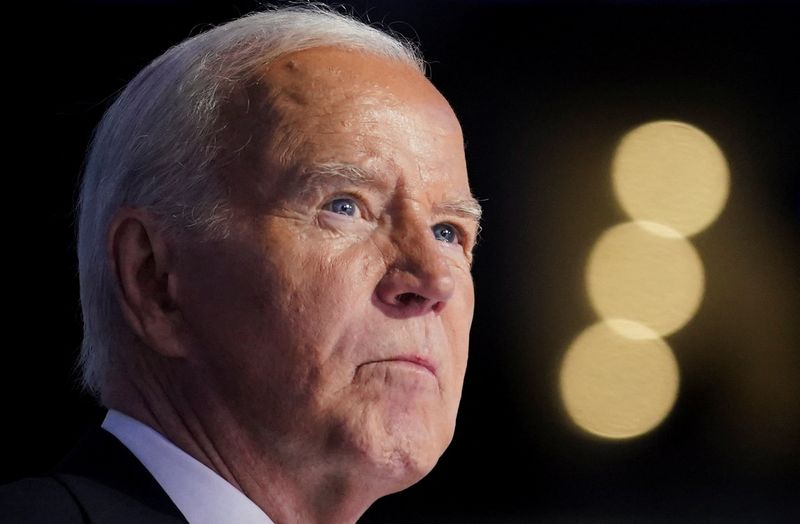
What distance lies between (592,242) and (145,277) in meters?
2.04

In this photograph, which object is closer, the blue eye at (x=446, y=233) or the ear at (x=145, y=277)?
Answer: the ear at (x=145, y=277)

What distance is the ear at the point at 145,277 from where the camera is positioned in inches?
73.6

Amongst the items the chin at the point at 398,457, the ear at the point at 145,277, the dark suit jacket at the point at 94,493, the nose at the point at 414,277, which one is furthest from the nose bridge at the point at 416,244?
the dark suit jacket at the point at 94,493

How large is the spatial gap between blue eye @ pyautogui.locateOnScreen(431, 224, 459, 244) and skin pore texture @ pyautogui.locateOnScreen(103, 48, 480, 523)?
50 millimetres

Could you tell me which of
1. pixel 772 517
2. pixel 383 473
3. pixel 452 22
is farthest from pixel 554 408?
pixel 383 473

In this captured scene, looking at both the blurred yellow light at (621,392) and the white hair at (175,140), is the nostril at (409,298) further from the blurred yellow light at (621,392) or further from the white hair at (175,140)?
the blurred yellow light at (621,392)

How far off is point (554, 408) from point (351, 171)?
1.97m

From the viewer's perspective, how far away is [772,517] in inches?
140

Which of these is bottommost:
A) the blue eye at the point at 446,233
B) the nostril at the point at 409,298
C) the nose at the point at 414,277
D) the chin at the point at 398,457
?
the chin at the point at 398,457

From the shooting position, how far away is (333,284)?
5.88ft

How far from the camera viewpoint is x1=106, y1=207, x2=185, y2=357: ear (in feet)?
6.13

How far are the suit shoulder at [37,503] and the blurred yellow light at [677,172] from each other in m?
2.34

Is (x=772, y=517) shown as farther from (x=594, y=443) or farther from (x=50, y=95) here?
(x=50, y=95)


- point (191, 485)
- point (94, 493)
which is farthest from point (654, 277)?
point (94, 493)
